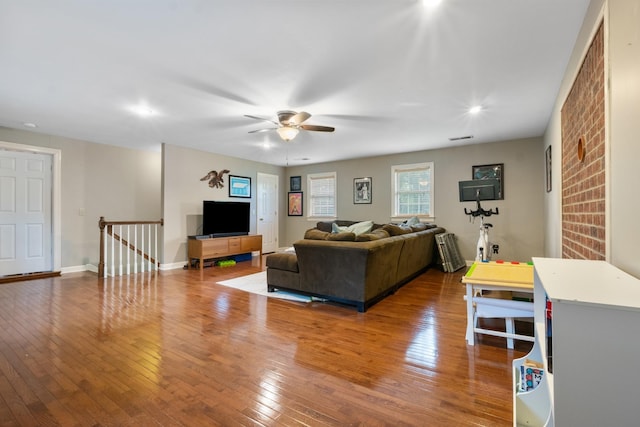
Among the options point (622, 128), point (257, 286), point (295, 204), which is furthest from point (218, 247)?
point (622, 128)

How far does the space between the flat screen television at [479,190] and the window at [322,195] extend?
120 inches

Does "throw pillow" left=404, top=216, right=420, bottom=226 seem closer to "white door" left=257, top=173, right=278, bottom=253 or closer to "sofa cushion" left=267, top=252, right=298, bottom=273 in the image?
"sofa cushion" left=267, top=252, right=298, bottom=273

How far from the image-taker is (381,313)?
3.16 metres

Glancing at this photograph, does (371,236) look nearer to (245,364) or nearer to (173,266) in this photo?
(245,364)

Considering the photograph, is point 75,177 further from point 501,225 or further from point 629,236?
point 501,225

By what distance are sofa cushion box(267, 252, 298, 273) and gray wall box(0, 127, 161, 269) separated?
385cm

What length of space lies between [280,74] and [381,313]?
104 inches

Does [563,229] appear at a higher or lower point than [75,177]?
lower

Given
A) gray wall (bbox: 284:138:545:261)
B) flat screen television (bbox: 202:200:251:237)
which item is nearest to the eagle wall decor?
flat screen television (bbox: 202:200:251:237)

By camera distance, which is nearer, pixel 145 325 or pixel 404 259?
pixel 145 325

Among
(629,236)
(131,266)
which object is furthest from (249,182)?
(629,236)

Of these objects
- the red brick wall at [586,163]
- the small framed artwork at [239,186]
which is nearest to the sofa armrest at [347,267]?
the red brick wall at [586,163]

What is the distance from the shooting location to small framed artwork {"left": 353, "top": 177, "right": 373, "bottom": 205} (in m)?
6.90

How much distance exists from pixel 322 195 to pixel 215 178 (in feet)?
8.97
